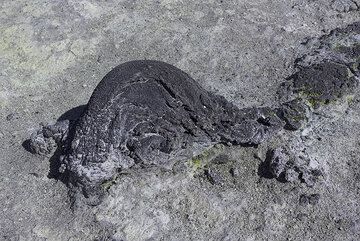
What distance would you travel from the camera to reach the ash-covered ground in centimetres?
553

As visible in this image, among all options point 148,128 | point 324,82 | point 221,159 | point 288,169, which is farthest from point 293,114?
point 148,128

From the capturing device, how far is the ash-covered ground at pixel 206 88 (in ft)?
18.1

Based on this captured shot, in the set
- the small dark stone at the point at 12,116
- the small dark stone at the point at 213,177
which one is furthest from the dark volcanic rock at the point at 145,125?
the small dark stone at the point at 12,116

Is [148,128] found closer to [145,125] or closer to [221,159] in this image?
[145,125]

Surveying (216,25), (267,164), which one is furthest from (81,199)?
(216,25)

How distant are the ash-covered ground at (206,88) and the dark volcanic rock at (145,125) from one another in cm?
19

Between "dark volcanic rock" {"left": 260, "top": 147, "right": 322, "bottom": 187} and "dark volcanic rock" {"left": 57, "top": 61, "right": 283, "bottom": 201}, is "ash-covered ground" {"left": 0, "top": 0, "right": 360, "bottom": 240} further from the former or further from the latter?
"dark volcanic rock" {"left": 57, "top": 61, "right": 283, "bottom": 201}

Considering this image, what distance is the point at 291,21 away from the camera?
8.16 m

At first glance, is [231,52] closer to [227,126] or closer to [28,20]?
[227,126]

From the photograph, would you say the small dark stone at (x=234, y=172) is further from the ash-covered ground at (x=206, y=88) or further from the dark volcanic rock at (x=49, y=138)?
the dark volcanic rock at (x=49, y=138)

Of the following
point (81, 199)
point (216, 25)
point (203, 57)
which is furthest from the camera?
point (216, 25)

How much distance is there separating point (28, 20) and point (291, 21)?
158 inches

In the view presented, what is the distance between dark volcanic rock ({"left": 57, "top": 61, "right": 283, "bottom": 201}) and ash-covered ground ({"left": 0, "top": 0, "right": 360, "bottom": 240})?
0.19 meters

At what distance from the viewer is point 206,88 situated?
702 centimetres
